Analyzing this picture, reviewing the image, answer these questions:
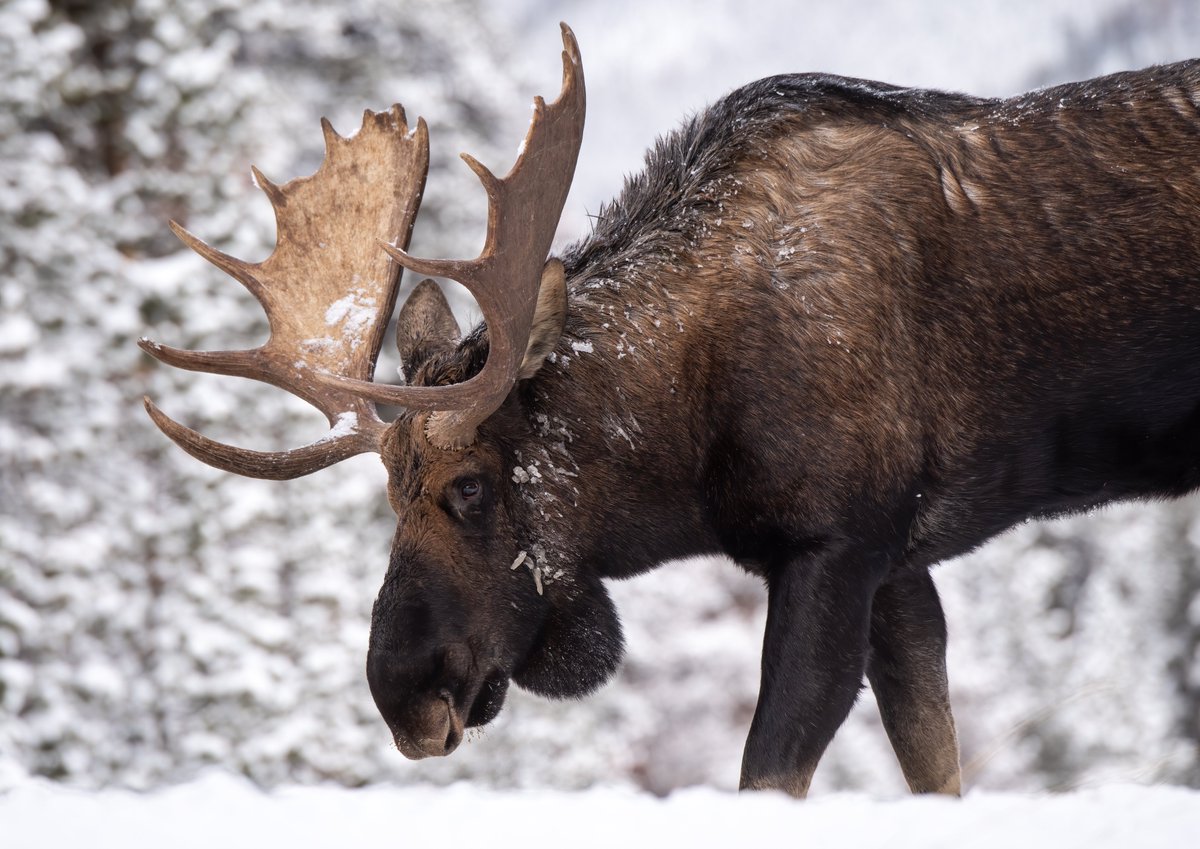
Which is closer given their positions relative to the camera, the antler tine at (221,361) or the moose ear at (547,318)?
the moose ear at (547,318)

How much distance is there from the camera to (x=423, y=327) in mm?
4168

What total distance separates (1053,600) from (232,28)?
1387 cm

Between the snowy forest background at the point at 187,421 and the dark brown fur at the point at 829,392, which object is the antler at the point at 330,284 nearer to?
the dark brown fur at the point at 829,392

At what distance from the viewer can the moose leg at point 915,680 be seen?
3.77 metres

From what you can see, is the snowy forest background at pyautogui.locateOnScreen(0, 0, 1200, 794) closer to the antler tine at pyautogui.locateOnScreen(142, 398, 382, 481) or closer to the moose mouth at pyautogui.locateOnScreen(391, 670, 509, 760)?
the antler tine at pyautogui.locateOnScreen(142, 398, 382, 481)

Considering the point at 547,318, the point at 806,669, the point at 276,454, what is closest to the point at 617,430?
the point at 547,318

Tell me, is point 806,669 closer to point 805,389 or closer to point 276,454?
point 805,389

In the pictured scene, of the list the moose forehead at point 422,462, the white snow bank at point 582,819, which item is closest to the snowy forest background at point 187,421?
the moose forehead at point 422,462

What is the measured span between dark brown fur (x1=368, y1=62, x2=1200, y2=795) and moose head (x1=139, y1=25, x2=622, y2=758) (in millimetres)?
13

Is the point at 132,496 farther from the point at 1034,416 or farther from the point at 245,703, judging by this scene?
the point at 1034,416

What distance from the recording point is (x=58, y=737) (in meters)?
10.0

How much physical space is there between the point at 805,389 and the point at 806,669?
68cm

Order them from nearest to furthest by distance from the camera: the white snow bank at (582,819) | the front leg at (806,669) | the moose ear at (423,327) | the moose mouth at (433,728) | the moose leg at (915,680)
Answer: the white snow bank at (582,819)
the front leg at (806,669)
the moose mouth at (433,728)
the moose leg at (915,680)
the moose ear at (423,327)

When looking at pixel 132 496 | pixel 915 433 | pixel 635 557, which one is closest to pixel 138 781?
pixel 132 496
